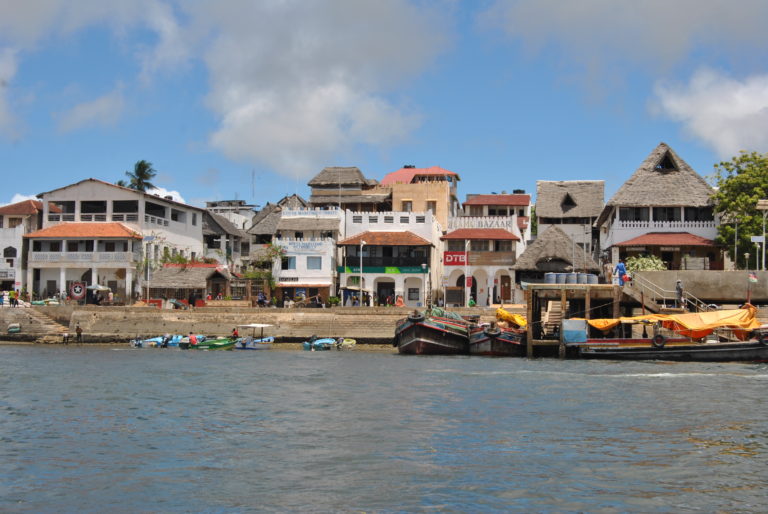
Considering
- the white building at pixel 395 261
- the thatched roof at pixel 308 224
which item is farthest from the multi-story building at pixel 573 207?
the thatched roof at pixel 308 224

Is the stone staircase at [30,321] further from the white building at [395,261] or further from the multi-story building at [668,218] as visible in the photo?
the multi-story building at [668,218]

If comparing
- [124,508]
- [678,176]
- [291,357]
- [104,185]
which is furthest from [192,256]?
[124,508]

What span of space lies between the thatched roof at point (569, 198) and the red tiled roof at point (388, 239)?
16.0 metres

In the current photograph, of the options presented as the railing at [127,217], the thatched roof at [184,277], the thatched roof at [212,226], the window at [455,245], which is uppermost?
the thatched roof at [212,226]

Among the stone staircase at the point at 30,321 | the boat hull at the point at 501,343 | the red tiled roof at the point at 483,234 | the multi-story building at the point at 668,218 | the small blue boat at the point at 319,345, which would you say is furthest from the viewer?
the red tiled roof at the point at 483,234

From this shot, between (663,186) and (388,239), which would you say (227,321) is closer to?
(388,239)

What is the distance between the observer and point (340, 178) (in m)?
82.4

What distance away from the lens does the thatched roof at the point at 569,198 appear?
77562mm

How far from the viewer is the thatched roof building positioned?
2419 inches

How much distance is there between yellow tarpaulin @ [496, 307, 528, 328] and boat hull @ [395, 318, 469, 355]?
519 centimetres

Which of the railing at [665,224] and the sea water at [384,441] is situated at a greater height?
the railing at [665,224]

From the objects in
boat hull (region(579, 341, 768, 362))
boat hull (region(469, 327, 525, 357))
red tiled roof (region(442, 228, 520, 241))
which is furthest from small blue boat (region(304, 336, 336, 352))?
red tiled roof (region(442, 228, 520, 241))

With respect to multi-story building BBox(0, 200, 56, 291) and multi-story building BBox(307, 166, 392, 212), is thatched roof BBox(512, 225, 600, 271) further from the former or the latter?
multi-story building BBox(0, 200, 56, 291)

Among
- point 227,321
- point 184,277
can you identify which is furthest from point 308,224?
point 227,321
